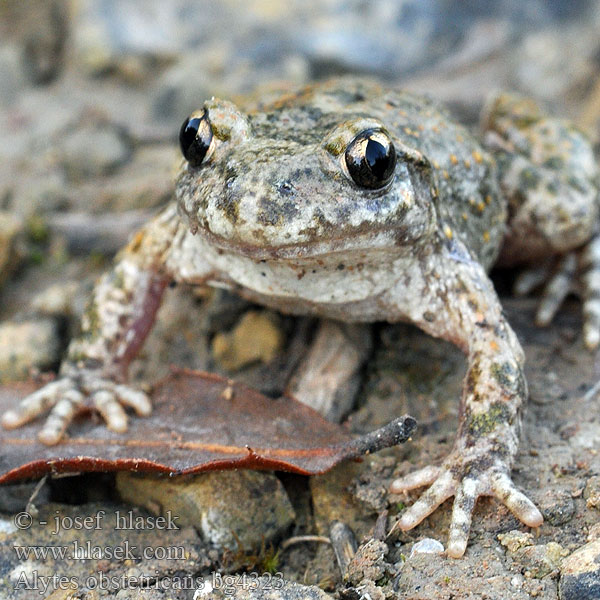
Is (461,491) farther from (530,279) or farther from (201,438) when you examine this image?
(530,279)

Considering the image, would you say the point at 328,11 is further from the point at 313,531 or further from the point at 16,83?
the point at 313,531

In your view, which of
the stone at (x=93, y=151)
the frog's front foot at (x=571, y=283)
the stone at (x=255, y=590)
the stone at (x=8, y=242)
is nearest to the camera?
the stone at (x=255, y=590)

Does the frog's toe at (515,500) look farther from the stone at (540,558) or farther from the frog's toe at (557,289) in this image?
the frog's toe at (557,289)

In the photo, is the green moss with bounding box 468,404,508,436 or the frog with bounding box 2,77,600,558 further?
the green moss with bounding box 468,404,508,436

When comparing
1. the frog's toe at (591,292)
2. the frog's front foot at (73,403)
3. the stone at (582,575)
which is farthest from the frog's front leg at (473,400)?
the frog's front foot at (73,403)

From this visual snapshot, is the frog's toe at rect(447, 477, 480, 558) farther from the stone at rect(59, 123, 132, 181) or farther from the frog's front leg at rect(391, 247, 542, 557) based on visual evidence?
the stone at rect(59, 123, 132, 181)

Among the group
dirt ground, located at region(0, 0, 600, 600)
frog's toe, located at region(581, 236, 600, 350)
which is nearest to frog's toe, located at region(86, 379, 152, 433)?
dirt ground, located at region(0, 0, 600, 600)

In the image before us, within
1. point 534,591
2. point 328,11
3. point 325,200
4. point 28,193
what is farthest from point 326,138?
point 328,11
